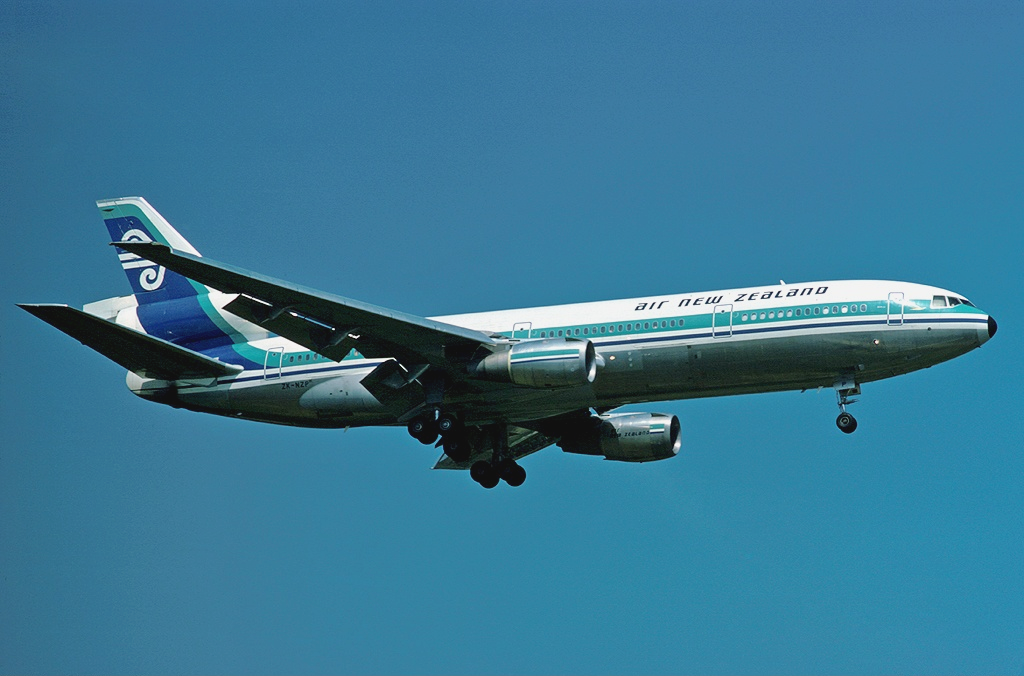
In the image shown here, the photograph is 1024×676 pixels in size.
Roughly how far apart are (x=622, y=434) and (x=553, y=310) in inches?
276

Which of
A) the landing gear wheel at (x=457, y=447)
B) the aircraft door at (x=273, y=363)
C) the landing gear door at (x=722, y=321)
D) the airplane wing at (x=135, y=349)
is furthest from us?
the aircraft door at (x=273, y=363)

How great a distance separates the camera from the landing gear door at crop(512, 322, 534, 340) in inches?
1716

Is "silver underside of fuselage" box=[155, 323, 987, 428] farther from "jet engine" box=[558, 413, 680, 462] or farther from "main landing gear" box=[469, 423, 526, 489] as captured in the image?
"jet engine" box=[558, 413, 680, 462]

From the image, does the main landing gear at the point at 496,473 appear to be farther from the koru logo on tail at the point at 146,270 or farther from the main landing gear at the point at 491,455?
the koru logo on tail at the point at 146,270

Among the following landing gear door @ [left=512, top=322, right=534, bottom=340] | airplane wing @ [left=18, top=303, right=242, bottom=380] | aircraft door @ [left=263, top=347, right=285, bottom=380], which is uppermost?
landing gear door @ [left=512, top=322, right=534, bottom=340]

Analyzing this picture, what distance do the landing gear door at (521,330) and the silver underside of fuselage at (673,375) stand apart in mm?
1862

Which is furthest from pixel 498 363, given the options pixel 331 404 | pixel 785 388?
pixel 785 388

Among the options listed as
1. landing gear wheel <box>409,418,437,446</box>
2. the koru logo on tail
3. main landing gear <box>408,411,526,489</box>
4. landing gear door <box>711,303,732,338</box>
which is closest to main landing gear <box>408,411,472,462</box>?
landing gear wheel <box>409,418,437,446</box>

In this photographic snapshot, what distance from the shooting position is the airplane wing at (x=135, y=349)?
41812 millimetres

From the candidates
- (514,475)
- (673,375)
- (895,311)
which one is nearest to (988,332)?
(895,311)

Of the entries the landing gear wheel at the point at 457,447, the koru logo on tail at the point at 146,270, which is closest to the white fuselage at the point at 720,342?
the landing gear wheel at the point at 457,447

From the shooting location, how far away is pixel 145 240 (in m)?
49.0

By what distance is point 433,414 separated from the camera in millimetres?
44094

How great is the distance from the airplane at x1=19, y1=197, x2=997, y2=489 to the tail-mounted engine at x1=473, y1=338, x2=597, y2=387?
0.04m
